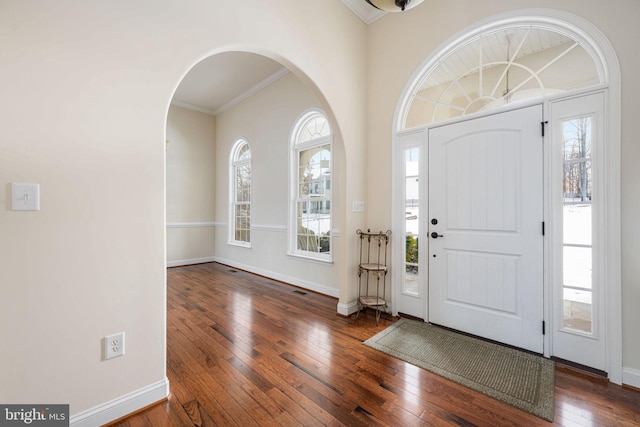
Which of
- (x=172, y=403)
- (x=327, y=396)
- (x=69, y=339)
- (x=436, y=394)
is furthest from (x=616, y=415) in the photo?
(x=69, y=339)

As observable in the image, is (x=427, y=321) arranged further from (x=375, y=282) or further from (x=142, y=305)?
(x=142, y=305)

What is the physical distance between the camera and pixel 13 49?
1.31 meters

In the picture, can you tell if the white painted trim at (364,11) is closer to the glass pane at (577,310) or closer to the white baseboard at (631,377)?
the glass pane at (577,310)

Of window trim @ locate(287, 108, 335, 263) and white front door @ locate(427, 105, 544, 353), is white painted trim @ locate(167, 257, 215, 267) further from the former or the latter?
white front door @ locate(427, 105, 544, 353)

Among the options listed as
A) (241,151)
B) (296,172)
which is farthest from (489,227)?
(241,151)

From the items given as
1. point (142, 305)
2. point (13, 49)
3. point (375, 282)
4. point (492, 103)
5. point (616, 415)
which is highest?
point (492, 103)

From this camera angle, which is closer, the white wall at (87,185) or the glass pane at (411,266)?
the white wall at (87,185)

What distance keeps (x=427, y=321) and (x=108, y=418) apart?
2669mm

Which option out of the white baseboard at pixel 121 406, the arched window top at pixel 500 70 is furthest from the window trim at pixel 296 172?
the white baseboard at pixel 121 406

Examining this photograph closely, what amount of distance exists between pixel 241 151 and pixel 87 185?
4427mm

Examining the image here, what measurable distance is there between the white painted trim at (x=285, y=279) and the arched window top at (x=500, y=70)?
7.60 feet

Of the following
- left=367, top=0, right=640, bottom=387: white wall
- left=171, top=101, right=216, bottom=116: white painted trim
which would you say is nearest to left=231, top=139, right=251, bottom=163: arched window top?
left=171, top=101, right=216, bottom=116: white painted trim

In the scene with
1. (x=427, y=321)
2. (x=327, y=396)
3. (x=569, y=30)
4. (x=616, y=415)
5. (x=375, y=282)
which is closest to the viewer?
(x=616, y=415)

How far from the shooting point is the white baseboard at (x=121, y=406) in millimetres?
1492
